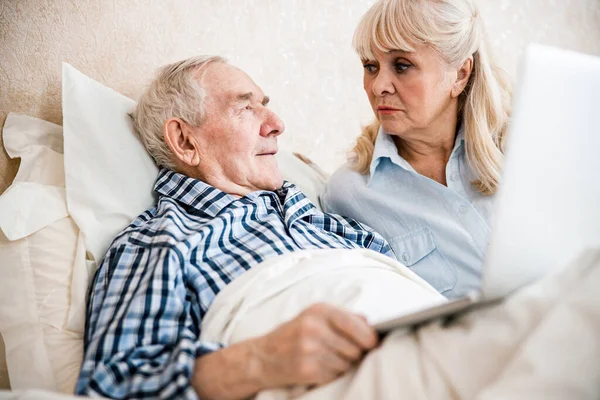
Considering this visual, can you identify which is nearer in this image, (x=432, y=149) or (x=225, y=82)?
(x=225, y=82)

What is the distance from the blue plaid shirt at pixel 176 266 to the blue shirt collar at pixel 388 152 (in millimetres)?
186

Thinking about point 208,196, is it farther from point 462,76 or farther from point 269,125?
point 462,76

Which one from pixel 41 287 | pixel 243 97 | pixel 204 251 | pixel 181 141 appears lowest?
pixel 41 287

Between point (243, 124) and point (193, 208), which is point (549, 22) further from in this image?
point (193, 208)

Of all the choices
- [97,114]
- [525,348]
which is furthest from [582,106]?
[97,114]

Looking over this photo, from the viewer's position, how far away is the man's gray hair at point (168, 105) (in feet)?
4.50

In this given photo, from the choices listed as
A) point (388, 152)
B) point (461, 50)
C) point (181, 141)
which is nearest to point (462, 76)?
point (461, 50)

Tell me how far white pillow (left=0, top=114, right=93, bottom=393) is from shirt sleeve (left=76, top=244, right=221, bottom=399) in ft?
0.19

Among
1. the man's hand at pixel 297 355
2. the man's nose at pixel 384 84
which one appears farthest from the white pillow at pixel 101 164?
the man's nose at pixel 384 84

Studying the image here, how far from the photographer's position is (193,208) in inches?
49.8

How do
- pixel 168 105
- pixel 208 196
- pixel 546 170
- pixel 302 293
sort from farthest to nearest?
pixel 168 105 < pixel 208 196 < pixel 302 293 < pixel 546 170

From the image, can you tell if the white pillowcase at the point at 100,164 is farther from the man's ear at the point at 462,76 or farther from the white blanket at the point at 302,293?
the man's ear at the point at 462,76

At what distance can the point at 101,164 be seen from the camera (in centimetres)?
129

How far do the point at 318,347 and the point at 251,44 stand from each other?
1246 mm
